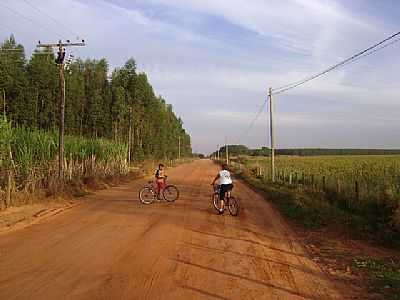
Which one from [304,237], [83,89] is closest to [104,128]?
[83,89]

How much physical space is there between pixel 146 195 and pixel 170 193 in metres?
1.28

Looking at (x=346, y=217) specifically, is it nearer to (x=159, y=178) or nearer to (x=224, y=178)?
(x=224, y=178)

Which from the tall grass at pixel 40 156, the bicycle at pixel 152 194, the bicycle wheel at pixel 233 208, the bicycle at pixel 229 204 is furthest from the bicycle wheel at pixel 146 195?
the tall grass at pixel 40 156

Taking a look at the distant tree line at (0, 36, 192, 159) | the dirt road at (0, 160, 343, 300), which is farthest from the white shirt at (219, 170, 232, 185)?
the distant tree line at (0, 36, 192, 159)

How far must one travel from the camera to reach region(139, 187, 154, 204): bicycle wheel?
17.9m

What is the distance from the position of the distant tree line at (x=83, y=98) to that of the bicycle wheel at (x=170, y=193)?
1595 centimetres

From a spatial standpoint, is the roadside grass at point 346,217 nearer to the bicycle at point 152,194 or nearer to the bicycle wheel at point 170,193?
the bicycle wheel at point 170,193

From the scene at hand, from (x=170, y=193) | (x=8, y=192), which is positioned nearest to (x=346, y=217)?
(x=170, y=193)

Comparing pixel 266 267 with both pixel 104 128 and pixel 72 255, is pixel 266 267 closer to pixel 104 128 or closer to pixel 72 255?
pixel 72 255

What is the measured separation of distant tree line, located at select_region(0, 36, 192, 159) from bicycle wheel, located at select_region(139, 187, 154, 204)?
16109 mm

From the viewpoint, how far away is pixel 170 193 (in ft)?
62.2

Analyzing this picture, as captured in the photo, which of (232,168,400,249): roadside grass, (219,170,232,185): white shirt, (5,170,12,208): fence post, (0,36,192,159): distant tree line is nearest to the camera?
(232,168,400,249): roadside grass

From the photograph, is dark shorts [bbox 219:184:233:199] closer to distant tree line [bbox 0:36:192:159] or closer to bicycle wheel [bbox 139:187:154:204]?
bicycle wheel [bbox 139:187:154:204]

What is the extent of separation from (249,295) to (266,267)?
1.79 metres
